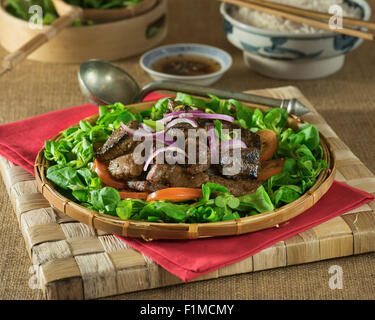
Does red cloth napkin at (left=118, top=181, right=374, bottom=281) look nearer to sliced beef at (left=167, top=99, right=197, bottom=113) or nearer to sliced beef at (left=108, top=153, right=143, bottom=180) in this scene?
sliced beef at (left=108, top=153, right=143, bottom=180)

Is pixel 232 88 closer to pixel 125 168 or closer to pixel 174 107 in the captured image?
pixel 174 107

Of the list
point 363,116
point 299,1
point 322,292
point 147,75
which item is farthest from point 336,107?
point 322,292

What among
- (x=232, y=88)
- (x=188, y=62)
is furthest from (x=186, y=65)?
(x=232, y=88)

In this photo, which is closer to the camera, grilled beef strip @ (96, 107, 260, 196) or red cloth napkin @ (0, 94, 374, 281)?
red cloth napkin @ (0, 94, 374, 281)

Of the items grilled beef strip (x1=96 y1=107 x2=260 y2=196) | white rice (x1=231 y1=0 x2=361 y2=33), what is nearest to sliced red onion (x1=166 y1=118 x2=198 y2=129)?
grilled beef strip (x1=96 y1=107 x2=260 y2=196)

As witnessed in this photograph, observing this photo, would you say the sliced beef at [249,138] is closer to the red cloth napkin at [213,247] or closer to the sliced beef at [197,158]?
the sliced beef at [197,158]

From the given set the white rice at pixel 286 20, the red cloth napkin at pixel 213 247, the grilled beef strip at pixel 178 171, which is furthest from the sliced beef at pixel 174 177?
the white rice at pixel 286 20

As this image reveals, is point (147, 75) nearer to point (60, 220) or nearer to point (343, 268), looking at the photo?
point (60, 220)
